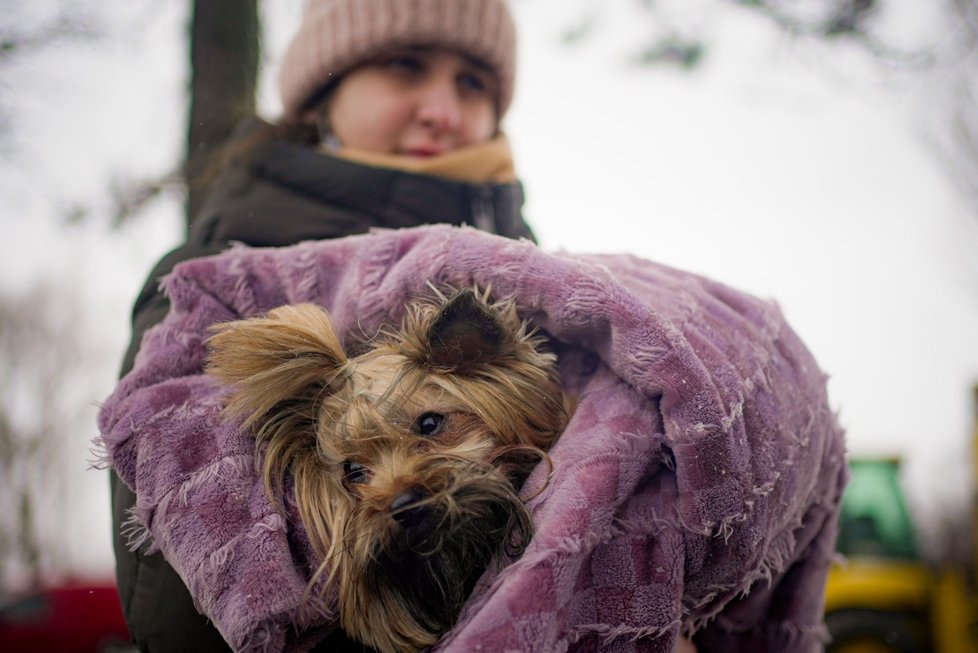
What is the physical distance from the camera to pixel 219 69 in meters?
3.71

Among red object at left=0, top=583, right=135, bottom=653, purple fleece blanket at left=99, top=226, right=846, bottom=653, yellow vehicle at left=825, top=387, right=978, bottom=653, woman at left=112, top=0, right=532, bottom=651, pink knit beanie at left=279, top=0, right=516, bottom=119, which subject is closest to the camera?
purple fleece blanket at left=99, top=226, right=846, bottom=653

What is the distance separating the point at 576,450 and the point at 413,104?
52.4 inches

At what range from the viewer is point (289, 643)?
4.24 ft

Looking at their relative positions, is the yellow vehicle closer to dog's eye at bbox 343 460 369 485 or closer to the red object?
dog's eye at bbox 343 460 369 485

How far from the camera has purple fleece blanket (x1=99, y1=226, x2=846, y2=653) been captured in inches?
48.6

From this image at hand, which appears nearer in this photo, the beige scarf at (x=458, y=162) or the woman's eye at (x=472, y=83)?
the beige scarf at (x=458, y=162)

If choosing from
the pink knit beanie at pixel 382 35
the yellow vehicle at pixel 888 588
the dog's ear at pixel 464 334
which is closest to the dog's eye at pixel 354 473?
the dog's ear at pixel 464 334

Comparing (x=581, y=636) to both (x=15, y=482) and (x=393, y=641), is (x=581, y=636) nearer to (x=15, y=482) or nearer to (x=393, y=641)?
(x=393, y=641)

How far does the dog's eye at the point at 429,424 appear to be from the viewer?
1399 millimetres

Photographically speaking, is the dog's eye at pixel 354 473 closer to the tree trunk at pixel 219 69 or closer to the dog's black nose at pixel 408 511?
the dog's black nose at pixel 408 511

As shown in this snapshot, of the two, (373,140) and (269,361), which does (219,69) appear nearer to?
(373,140)

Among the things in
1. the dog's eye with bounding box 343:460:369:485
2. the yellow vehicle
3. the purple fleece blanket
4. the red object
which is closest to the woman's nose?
the purple fleece blanket

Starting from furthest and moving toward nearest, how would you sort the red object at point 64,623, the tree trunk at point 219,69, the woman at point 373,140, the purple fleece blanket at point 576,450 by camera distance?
the red object at point 64,623 → the tree trunk at point 219,69 → the woman at point 373,140 → the purple fleece blanket at point 576,450

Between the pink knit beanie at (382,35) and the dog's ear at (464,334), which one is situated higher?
the pink knit beanie at (382,35)
